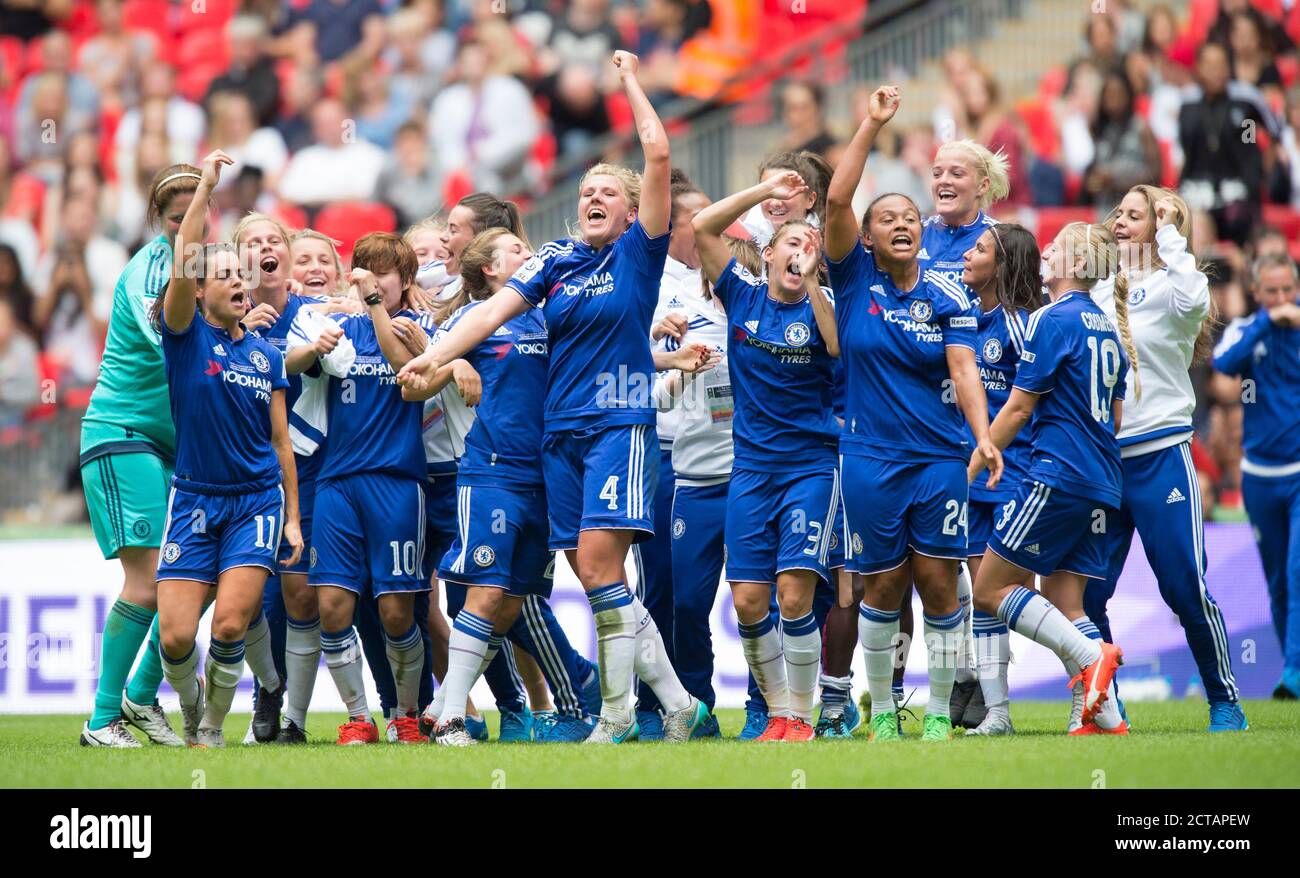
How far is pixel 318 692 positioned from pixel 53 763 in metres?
4.29

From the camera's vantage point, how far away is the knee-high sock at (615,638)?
683 cm

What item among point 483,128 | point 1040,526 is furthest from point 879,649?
point 483,128

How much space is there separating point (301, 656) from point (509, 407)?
5.16 ft

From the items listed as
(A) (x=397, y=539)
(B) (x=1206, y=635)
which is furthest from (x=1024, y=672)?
(A) (x=397, y=539)

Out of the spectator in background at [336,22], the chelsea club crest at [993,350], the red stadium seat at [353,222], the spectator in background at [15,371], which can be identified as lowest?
the chelsea club crest at [993,350]

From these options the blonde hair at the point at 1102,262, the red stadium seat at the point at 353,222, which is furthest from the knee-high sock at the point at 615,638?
the red stadium seat at the point at 353,222

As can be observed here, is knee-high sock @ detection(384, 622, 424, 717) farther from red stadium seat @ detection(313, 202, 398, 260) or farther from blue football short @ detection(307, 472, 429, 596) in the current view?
red stadium seat @ detection(313, 202, 398, 260)

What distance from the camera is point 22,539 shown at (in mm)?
10867

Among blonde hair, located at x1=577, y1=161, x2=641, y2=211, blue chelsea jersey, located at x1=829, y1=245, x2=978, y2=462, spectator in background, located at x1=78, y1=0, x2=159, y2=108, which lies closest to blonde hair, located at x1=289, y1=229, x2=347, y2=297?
blonde hair, located at x1=577, y1=161, x2=641, y2=211

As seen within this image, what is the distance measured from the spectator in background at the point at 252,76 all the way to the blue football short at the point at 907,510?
11.7 metres

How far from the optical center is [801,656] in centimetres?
707

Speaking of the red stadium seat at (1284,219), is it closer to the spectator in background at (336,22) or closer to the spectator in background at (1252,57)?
the spectator in background at (1252,57)

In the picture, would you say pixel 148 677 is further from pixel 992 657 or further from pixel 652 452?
pixel 992 657

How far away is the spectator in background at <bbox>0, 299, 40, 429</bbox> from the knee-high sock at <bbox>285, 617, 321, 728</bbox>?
299 inches
